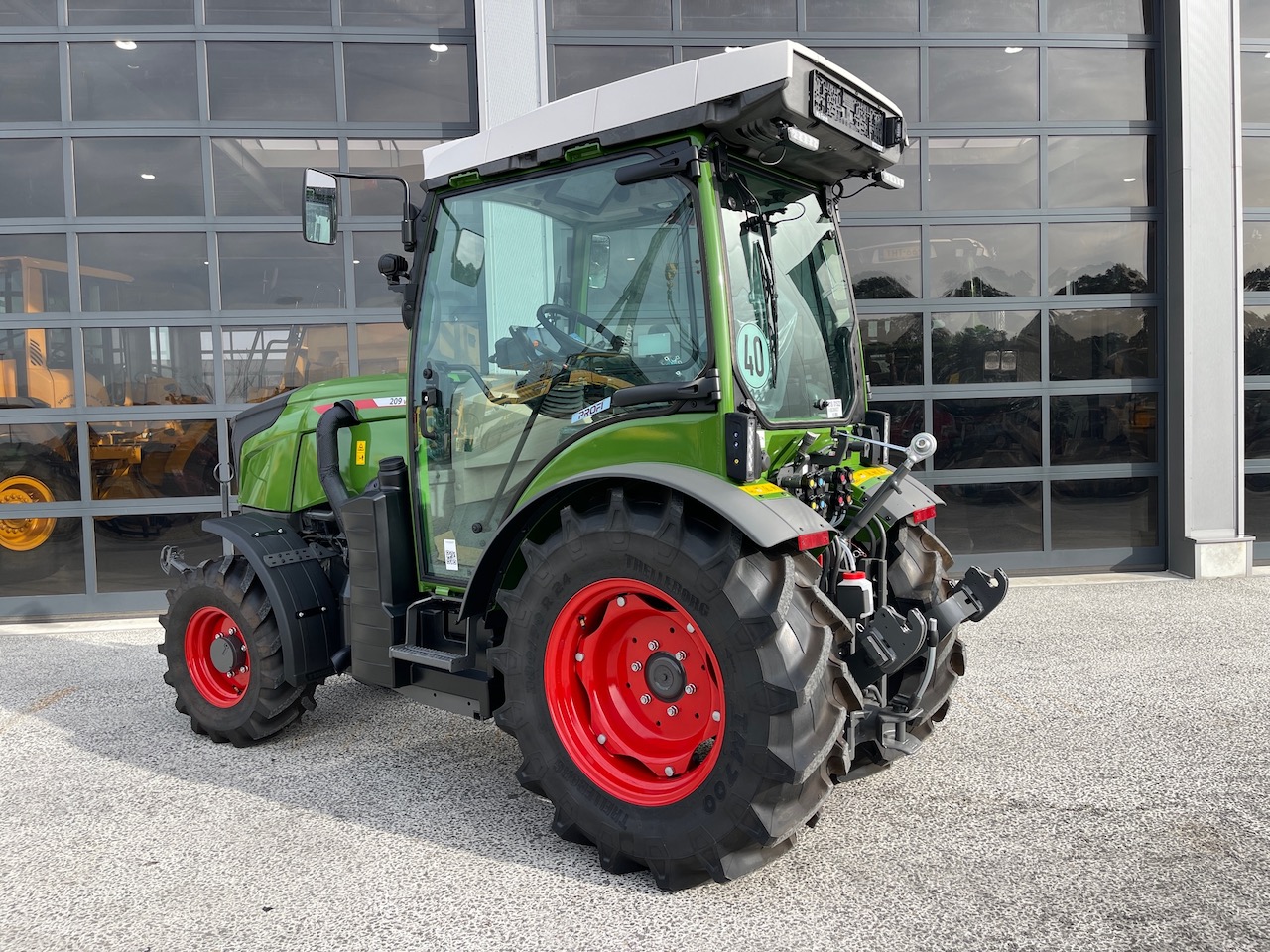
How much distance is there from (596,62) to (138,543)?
5.21 m

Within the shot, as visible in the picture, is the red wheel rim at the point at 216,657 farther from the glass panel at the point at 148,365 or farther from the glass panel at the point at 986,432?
the glass panel at the point at 986,432

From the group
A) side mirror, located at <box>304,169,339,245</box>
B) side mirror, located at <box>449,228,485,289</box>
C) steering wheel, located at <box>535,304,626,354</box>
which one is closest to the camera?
steering wheel, located at <box>535,304,626,354</box>

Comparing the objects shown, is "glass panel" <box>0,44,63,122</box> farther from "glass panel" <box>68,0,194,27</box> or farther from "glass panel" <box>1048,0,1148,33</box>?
"glass panel" <box>1048,0,1148,33</box>

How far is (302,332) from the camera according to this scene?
692cm

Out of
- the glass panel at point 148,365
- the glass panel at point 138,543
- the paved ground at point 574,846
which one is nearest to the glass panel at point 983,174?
the paved ground at point 574,846

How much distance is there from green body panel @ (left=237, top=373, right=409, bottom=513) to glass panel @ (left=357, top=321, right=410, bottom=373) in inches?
99.6

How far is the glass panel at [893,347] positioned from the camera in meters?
7.18

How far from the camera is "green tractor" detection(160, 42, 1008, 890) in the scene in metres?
2.51

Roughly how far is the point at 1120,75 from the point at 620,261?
21.4ft

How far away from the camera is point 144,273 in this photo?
268 inches

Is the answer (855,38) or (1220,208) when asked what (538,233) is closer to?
(855,38)

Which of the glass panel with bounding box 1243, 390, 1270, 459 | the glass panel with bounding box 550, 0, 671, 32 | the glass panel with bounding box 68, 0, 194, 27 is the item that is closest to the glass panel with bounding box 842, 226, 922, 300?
the glass panel with bounding box 550, 0, 671, 32

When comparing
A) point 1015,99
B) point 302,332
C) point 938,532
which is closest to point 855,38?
point 1015,99

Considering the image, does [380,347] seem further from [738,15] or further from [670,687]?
[670,687]
